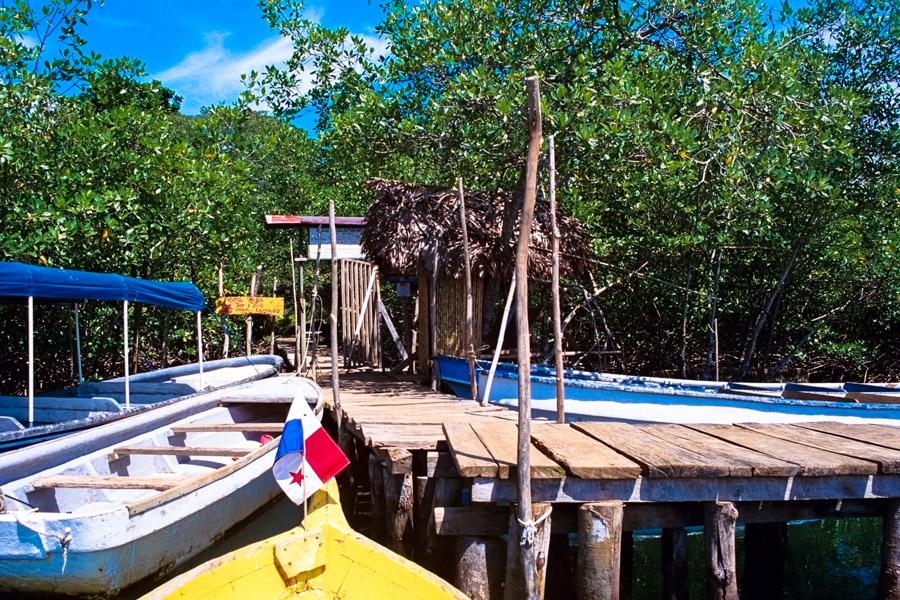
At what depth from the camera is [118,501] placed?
633cm

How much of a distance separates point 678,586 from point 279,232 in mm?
16456

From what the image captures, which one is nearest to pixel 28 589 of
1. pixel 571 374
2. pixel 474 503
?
pixel 474 503

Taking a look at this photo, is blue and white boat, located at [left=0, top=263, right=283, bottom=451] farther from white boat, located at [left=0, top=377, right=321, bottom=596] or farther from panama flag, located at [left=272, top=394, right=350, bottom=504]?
panama flag, located at [left=272, top=394, right=350, bottom=504]

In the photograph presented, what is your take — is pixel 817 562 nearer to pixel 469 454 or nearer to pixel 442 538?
pixel 442 538

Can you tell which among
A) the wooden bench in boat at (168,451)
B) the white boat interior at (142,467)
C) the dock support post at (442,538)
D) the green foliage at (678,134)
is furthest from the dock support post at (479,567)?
the green foliage at (678,134)

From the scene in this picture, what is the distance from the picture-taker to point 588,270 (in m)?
13.0

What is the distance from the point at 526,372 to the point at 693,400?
4.48m

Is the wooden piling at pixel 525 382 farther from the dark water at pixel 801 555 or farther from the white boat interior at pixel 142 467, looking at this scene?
the white boat interior at pixel 142 467

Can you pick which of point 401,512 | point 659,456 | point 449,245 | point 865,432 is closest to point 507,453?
point 659,456

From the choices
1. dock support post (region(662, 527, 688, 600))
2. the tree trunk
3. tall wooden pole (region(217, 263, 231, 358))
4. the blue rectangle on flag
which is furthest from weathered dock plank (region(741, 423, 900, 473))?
tall wooden pole (region(217, 263, 231, 358))

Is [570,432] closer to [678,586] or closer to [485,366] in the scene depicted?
[678,586]

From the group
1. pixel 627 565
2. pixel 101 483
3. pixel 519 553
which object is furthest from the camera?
pixel 627 565

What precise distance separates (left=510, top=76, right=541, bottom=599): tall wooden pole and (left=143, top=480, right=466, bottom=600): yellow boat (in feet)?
2.89

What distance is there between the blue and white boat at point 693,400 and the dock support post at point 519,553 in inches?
173
